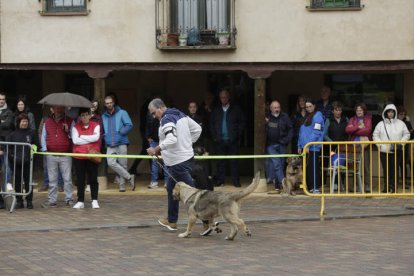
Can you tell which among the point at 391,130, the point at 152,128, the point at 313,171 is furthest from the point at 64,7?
the point at 391,130

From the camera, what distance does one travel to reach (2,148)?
15.8 metres

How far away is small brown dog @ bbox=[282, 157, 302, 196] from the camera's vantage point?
17500 millimetres

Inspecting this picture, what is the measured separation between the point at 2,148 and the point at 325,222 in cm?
570

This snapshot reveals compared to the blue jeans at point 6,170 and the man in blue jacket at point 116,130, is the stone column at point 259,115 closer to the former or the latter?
the man in blue jacket at point 116,130

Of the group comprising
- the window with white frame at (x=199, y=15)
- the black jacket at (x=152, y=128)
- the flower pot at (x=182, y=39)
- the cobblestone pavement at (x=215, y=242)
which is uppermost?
the window with white frame at (x=199, y=15)

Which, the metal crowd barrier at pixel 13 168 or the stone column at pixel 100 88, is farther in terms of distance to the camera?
the stone column at pixel 100 88

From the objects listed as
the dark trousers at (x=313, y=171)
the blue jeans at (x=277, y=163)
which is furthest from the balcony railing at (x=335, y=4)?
the dark trousers at (x=313, y=171)

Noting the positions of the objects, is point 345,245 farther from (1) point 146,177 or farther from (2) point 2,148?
(1) point 146,177

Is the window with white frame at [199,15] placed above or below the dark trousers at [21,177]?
above

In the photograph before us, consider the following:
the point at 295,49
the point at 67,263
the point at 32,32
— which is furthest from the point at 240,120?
the point at 67,263

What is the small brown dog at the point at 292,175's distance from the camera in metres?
17.5

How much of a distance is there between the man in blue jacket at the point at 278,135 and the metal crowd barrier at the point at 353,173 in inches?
80.1

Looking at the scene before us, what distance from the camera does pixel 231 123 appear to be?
1939 centimetres

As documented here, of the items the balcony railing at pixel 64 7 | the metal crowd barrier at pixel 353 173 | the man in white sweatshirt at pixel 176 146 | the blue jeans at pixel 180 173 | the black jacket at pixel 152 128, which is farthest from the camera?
the balcony railing at pixel 64 7
